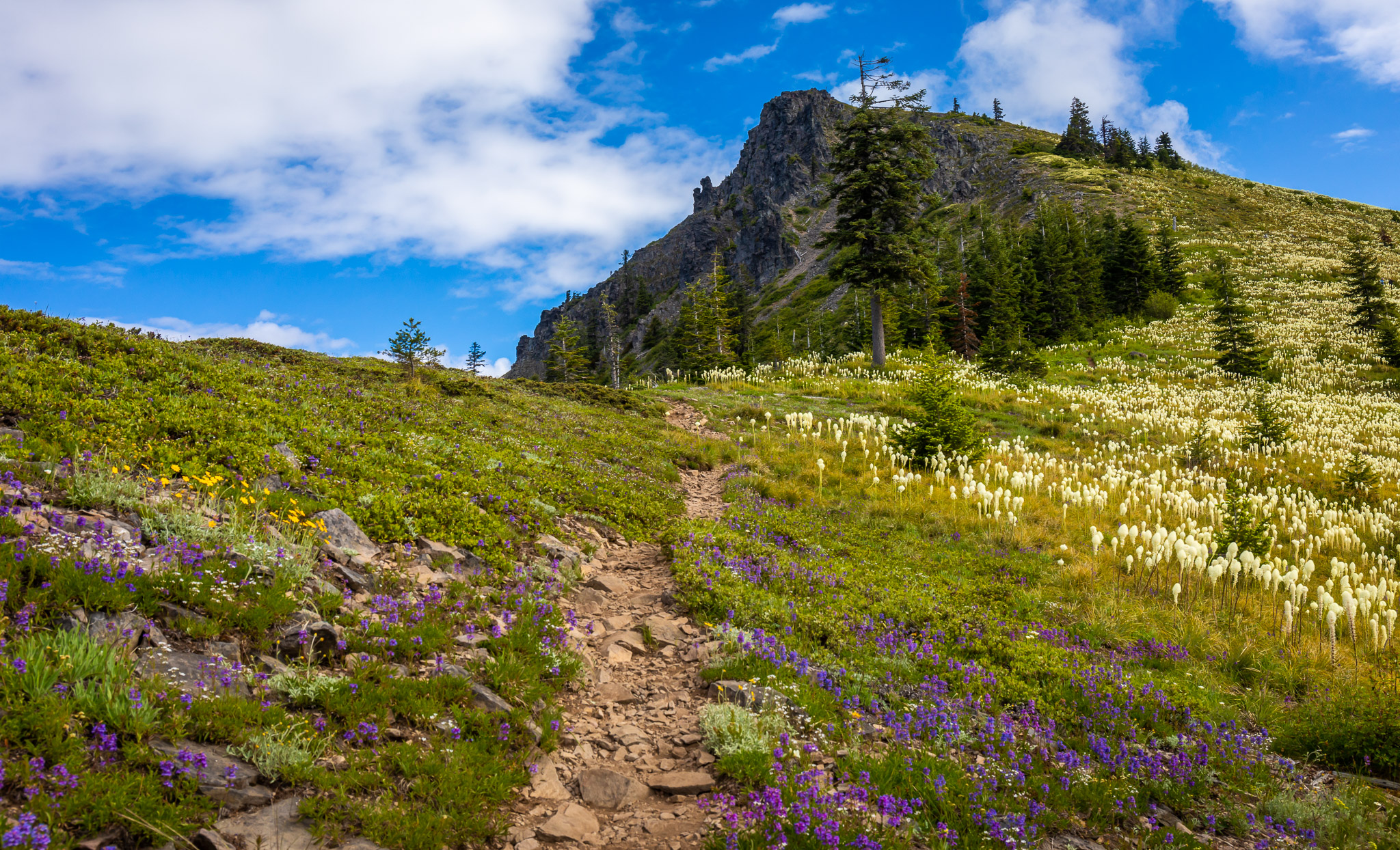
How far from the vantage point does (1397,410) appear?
26.0 m

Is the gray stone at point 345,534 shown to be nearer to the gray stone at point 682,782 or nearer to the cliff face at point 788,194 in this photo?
the gray stone at point 682,782

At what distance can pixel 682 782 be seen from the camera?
4332 millimetres

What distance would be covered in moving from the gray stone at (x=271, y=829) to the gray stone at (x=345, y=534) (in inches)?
126

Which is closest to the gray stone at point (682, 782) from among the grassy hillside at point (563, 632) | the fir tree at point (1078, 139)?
the grassy hillside at point (563, 632)

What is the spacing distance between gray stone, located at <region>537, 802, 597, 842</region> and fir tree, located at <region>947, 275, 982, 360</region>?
44.3m

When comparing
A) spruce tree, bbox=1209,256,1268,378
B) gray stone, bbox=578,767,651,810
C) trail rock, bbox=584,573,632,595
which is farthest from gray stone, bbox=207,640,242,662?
spruce tree, bbox=1209,256,1268,378

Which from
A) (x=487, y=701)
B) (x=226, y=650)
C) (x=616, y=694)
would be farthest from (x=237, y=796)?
(x=616, y=694)

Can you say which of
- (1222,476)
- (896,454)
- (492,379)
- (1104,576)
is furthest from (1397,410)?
(492,379)

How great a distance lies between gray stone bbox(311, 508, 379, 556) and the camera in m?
6.25

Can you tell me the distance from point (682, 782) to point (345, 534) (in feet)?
14.7

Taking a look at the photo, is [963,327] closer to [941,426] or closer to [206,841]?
[941,426]

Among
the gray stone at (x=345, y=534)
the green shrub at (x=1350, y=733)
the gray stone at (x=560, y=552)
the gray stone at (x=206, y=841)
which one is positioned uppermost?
the gray stone at (x=345, y=534)

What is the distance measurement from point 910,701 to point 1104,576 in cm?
587

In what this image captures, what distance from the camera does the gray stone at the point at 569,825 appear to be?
3824mm
